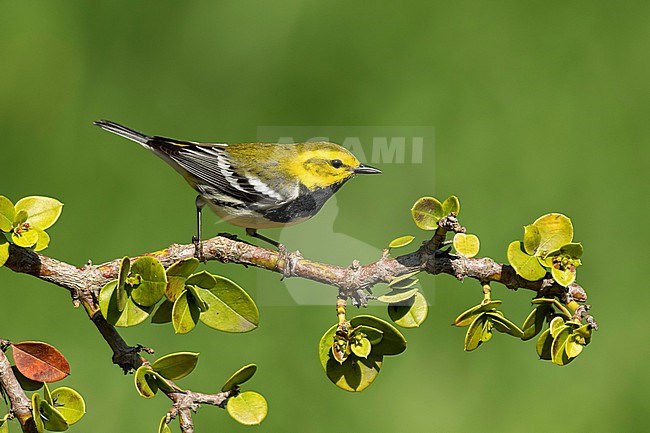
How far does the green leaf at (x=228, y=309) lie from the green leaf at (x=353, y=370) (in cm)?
10

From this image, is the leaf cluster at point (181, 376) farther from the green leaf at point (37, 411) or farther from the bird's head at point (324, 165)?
the bird's head at point (324, 165)

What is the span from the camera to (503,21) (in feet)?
8.64

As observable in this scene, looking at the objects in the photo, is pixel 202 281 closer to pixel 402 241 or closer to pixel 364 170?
pixel 402 241

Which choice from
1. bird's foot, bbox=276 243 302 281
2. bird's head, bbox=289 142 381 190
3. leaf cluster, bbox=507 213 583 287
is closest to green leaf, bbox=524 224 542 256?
leaf cluster, bbox=507 213 583 287

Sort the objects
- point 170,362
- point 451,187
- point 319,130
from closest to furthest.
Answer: point 170,362, point 319,130, point 451,187

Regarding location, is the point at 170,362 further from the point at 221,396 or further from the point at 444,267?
the point at 444,267

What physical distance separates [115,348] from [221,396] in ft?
0.35

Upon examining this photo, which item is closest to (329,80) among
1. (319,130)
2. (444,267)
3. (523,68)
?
(319,130)

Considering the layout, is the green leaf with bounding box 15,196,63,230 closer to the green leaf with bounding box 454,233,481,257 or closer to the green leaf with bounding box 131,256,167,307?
the green leaf with bounding box 131,256,167,307

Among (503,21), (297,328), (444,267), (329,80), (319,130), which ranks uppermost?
(503,21)

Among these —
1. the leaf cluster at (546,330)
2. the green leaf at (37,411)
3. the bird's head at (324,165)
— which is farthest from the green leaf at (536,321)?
the bird's head at (324,165)

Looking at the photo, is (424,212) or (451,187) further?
(451,187)

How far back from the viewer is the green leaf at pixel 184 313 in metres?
0.73

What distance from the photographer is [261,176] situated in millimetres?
1391
